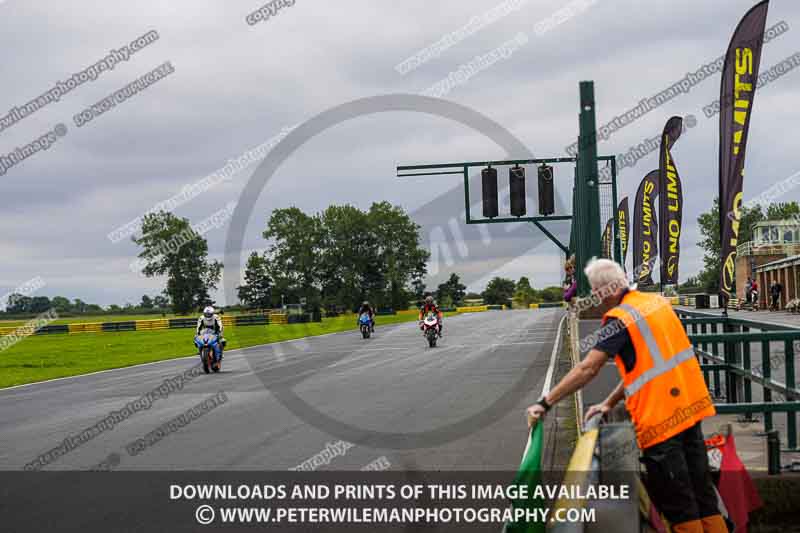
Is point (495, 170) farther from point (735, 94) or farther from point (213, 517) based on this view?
point (213, 517)

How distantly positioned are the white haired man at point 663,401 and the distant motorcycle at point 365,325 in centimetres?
3367

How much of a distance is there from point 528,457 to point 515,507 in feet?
0.91

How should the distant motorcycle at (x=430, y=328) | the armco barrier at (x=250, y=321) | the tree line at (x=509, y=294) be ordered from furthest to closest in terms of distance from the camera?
the tree line at (x=509, y=294) < the armco barrier at (x=250, y=321) < the distant motorcycle at (x=430, y=328)

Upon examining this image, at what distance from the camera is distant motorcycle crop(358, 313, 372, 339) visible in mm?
38438

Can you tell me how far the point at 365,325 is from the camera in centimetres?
3866

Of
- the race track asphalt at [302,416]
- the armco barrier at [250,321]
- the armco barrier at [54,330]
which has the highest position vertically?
the armco barrier at [250,321]

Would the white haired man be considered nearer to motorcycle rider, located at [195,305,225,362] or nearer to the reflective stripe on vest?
the reflective stripe on vest

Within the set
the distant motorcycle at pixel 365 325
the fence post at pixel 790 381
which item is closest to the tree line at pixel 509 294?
the distant motorcycle at pixel 365 325

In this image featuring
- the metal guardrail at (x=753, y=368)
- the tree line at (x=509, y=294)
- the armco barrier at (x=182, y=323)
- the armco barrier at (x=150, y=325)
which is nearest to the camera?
the metal guardrail at (x=753, y=368)

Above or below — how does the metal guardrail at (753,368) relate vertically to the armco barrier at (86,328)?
above

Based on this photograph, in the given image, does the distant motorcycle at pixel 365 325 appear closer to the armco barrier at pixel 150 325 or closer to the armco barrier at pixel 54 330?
the armco barrier at pixel 150 325

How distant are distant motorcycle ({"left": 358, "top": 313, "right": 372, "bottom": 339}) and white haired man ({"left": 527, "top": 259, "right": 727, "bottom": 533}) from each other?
33.7 meters

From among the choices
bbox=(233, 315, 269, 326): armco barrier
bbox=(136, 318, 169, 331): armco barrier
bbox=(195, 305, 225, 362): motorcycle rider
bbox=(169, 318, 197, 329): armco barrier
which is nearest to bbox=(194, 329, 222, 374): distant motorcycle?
bbox=(195, 305, 225, 362): motorcycle rider

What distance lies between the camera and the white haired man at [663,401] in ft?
15.2
